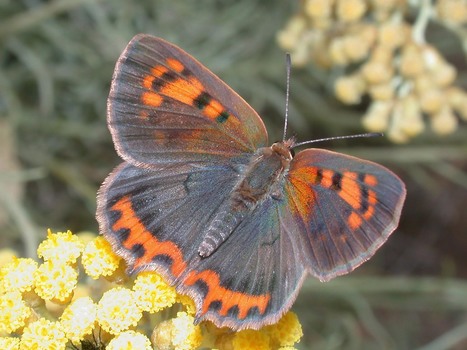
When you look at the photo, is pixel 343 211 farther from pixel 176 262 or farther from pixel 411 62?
pixel 411 62

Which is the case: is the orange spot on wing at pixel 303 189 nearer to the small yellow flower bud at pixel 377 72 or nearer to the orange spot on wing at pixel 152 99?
the orange spot on wing at pixel 152 99

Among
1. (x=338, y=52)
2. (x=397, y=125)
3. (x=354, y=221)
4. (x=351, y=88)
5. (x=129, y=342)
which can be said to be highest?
(x=129, y=342)

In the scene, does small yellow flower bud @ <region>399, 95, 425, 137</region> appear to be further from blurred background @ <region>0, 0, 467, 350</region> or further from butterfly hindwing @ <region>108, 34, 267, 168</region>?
butterfly hindwing @ <region>108, 34, 267, 168</region>

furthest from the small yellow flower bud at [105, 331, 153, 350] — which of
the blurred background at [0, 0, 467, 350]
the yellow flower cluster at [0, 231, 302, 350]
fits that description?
the blurred background at [0, 0, 467, 350]

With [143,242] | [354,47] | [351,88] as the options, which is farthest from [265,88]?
[143,242]

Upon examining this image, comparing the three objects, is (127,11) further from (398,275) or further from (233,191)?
(398,275)

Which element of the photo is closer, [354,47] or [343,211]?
[343,211]
